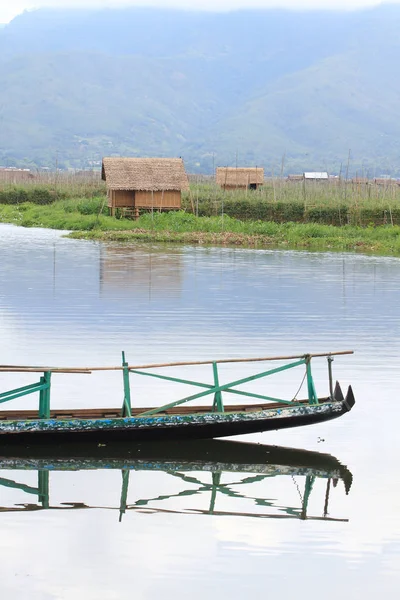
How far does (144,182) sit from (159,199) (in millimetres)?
1257

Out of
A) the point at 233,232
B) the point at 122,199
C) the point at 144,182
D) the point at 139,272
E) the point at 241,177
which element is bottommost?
the point at 139,272

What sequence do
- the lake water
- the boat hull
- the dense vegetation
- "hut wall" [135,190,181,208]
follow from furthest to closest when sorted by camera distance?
"hut wall" [135,190,181,208], the dense vegetation, the boat hull, the lake water

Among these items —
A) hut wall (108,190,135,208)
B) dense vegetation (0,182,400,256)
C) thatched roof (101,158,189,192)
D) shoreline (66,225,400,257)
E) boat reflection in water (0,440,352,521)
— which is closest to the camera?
boat reflection in water (0,440,352,521)

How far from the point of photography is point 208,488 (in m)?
10.1

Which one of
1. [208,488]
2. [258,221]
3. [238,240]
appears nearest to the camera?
[208,488]

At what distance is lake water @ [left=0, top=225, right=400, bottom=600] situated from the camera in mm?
8086

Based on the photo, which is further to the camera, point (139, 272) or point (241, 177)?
point (241, 177)

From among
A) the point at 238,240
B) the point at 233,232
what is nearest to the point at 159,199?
the point at 233,232

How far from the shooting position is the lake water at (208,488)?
26.5 feet

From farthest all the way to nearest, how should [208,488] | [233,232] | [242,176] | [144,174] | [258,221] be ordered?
1. [242,176]
2. [144,174]
3. [258,221]
4. [233,232]
5. [208,488]

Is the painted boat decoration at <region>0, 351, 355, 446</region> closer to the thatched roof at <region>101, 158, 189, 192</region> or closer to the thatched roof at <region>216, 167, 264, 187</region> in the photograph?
the thatched roof at <region>101, 158, 189, 192</region>

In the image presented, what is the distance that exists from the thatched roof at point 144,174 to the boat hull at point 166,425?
34126mm

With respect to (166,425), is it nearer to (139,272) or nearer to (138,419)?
(138,419)

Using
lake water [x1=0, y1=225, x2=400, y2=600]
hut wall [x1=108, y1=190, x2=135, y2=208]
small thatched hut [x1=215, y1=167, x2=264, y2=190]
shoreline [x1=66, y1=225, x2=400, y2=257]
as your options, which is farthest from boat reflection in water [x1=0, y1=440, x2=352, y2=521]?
small thatched hut [x1=215, y1=167, x2=264, y2=190]
